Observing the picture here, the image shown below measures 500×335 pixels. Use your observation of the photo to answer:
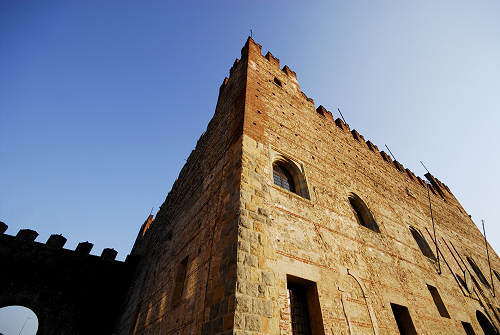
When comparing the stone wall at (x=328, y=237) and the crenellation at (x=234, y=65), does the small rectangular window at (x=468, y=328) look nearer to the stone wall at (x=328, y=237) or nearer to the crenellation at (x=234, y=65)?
the stone wall at (x=328, y=237)

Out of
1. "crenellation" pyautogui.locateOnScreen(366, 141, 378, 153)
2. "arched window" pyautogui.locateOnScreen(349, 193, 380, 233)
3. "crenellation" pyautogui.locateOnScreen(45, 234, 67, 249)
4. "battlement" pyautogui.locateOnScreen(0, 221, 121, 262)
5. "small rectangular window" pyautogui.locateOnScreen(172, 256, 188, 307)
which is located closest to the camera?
"small rectangular window" pyautogui.locateOnScreen(172, 256, 188, 307)

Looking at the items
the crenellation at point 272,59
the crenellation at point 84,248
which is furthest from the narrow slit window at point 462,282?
the crenellation at point 84,248

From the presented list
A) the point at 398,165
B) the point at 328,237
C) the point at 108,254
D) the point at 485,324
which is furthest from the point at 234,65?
the point at 485,324

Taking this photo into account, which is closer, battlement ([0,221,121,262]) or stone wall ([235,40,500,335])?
stone wall ([235,40,500,335])

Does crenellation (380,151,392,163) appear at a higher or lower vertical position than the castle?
higher

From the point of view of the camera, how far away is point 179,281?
537 centimetres

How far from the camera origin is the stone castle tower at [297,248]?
337cm

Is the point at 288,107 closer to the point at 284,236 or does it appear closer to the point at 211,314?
the point at 284,236

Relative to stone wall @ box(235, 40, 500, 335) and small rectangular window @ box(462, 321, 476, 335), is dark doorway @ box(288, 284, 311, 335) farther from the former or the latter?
small rectangular window @ box(462, 321, 476, 335)

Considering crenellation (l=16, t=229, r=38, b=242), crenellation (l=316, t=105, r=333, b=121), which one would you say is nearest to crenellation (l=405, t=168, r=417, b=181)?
crenellation (l=316, t=105, r=333, b=121)

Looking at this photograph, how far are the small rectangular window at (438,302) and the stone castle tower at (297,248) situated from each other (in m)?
0.02

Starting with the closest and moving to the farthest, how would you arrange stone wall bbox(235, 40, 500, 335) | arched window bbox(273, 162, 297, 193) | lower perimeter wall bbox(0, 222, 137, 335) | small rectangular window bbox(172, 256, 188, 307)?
stone wall bbox(235, 40, 500, 335), small rectangular window bbox(172, 256, 188, 307), arched window bbox(273, 162, 297, 193), lower perimeter wall bbox(0, 222, 137, 335)

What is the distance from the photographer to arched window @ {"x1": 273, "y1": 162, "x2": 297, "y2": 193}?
17.9ft

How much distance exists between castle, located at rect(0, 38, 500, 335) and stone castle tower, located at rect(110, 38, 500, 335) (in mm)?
33
